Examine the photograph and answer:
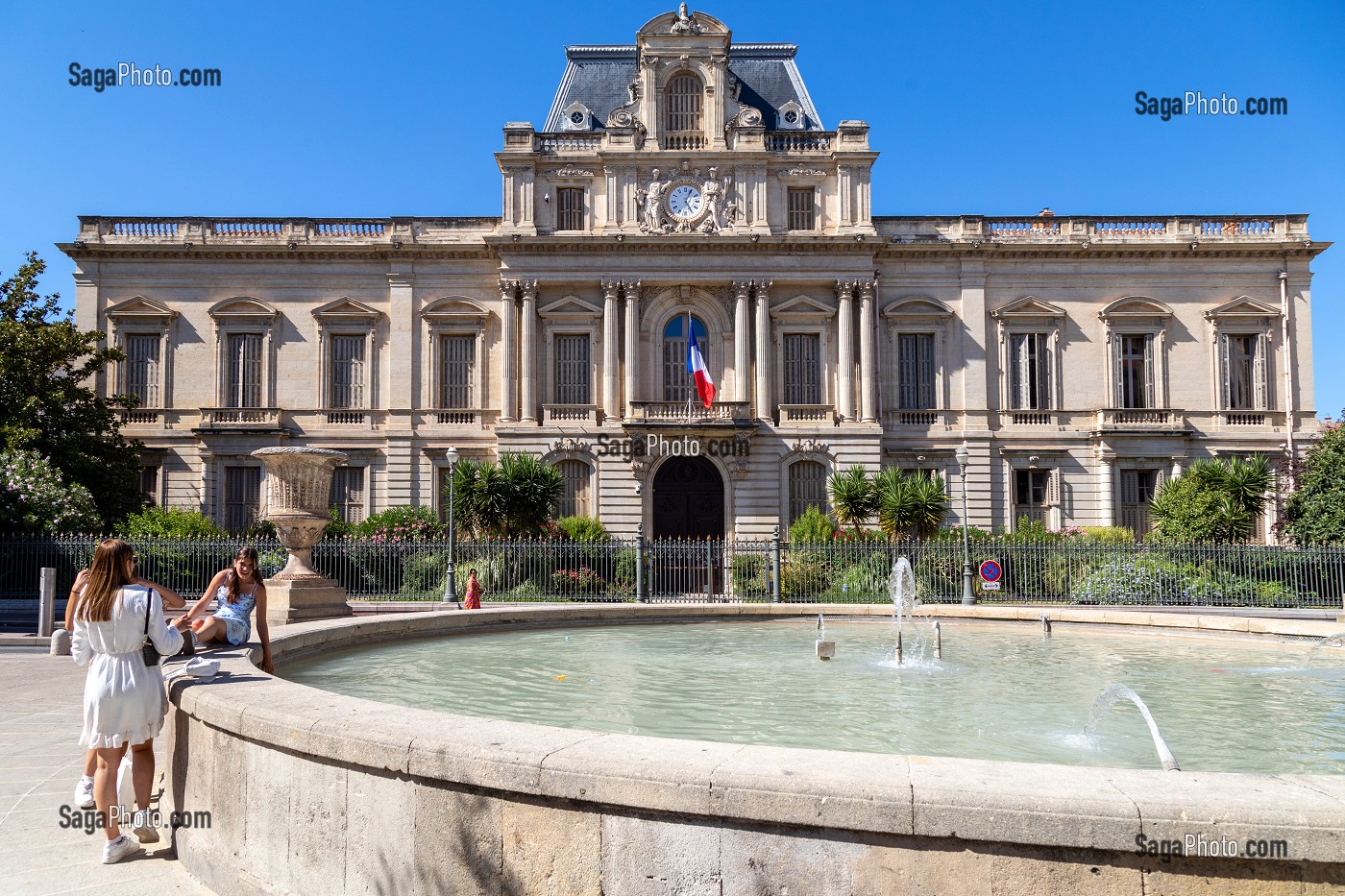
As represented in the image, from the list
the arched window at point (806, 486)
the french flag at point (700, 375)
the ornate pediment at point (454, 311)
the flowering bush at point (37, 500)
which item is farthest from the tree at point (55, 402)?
the arched window at point (806, 486)

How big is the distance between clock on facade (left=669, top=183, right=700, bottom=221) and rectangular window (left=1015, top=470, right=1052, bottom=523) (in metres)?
14.6

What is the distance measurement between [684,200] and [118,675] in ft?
91.5

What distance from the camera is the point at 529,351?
3052 centimetres

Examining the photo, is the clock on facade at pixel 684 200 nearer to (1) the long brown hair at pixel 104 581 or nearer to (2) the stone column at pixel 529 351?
(2) the stone column at pixel 529 351

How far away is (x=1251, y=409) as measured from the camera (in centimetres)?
3177

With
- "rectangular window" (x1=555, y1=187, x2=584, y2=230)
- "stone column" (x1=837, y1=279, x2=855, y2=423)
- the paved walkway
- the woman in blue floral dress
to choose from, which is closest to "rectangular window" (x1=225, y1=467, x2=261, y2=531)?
"rectangular window" (x1=555, y1=187, x2=584, y2=230)

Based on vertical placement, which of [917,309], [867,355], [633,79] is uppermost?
[633,79]

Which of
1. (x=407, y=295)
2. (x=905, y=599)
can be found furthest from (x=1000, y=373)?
(x=407, y=295)

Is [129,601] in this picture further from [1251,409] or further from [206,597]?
[1251,409]

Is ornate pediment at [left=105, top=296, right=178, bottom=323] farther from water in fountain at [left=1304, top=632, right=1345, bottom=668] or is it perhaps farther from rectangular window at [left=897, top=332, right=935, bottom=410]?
water in fountain at [left=1304, top=632, right=1345, bottom=668]

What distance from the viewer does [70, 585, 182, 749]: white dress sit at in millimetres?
4770

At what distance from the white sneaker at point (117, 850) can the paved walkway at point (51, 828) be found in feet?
0.10

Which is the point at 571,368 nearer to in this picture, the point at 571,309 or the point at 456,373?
the point at 571,309

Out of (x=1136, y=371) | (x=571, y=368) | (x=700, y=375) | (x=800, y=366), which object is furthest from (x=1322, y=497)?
(x=571, y=368)
